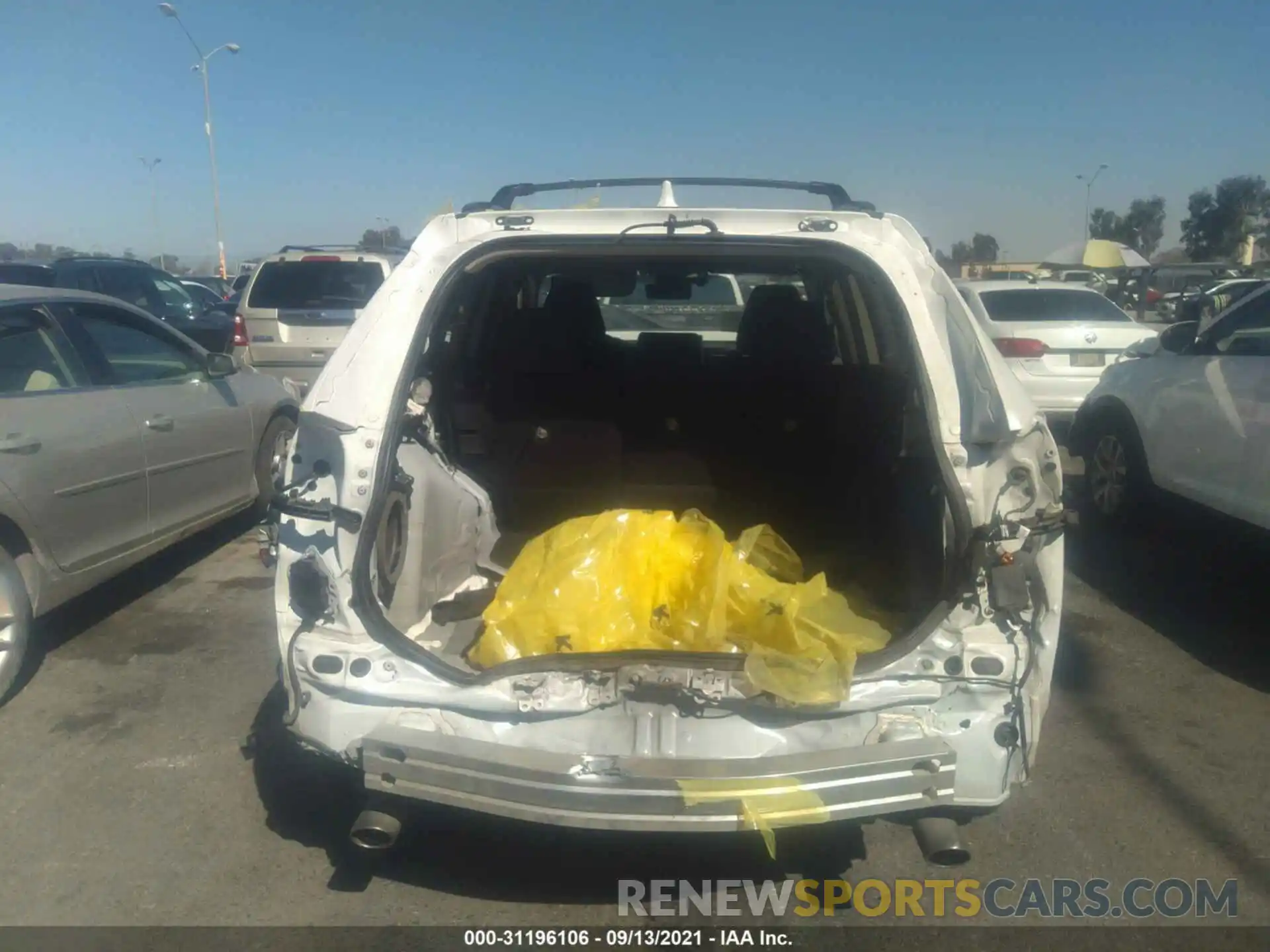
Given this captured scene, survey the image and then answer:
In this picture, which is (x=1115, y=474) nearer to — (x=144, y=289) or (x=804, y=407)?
(x=804, y=407)

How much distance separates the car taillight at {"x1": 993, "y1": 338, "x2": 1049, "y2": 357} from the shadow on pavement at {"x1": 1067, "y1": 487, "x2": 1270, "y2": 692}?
111 inches

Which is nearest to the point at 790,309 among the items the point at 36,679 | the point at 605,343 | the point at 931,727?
the point at 605,343

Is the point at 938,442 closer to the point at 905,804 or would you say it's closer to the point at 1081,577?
the point at 905,804

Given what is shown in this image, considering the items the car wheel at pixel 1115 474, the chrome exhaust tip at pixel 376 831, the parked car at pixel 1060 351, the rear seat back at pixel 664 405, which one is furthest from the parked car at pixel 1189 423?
the chrome exhaust tip at pixel 376 831

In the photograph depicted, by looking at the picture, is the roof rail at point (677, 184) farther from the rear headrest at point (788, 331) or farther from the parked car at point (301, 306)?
the parked car at point (301, 306)

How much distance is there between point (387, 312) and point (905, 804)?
1918 millimetres

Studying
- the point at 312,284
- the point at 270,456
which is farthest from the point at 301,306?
the point at 270,456

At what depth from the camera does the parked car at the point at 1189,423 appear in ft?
18.0

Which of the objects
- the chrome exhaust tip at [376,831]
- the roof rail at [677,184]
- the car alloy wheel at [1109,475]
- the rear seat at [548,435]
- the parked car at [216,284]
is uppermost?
the roof rail at [677,184]

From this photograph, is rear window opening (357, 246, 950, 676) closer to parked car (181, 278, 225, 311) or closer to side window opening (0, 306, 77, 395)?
side window opening (0, 306, 77, 395)

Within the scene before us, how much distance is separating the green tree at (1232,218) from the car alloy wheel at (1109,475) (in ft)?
157

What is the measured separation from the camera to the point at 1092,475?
7.54 metres

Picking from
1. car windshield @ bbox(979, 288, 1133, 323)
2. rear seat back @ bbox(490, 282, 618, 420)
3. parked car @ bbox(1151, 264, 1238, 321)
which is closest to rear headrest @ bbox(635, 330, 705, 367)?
rear seat back @ bbox(490, 282, 618, 420)

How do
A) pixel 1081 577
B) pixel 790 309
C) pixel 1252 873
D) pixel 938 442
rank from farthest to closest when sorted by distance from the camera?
1. pixel 1081 577
2. pixel 790 309
3. pixel 1252 873
4. pixel 938 442
